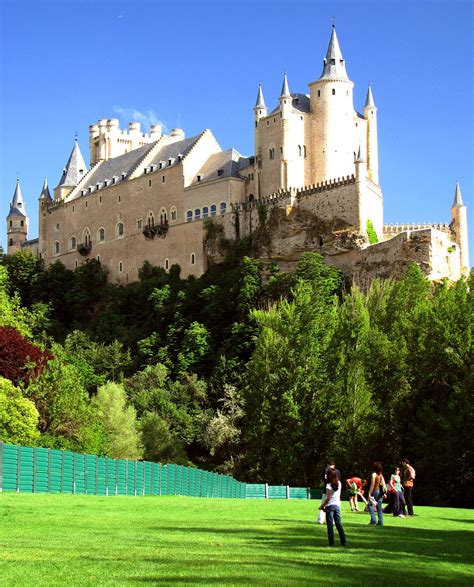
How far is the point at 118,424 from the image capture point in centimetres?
7031

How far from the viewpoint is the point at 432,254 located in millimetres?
80625

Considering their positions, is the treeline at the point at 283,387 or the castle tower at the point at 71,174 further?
the castle tower at the point at 71,174

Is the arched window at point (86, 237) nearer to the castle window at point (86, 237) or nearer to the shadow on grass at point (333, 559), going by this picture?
the castle window at point (86, 237)

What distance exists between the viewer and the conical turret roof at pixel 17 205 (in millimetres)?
141250

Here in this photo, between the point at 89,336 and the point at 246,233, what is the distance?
1672cm

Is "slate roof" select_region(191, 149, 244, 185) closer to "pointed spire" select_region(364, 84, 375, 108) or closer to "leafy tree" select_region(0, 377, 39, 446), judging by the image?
"pointed spire" select_region(364, 84, 375, 108)

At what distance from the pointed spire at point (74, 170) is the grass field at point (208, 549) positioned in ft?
306

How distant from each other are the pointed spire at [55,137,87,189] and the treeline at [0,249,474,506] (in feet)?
110

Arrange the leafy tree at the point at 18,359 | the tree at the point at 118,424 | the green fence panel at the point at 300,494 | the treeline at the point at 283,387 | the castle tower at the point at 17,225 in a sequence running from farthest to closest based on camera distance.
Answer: the castle tower at the point at 17,225
the tree at the point at 118,424
the leafy tree at the point at 18,359
the treeline at the point at 283,387
the green fence panel at the point at 300,494

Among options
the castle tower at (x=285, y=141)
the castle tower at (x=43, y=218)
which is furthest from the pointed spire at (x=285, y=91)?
the castle tower at (x=43, y=218)

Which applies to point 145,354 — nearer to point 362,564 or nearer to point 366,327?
point 366,327

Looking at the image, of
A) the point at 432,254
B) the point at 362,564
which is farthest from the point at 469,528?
the point at 432,254

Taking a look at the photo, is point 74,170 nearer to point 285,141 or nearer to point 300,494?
point 285,141

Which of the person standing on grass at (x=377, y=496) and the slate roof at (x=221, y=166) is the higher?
the slate roof at (x=221, y=166)
